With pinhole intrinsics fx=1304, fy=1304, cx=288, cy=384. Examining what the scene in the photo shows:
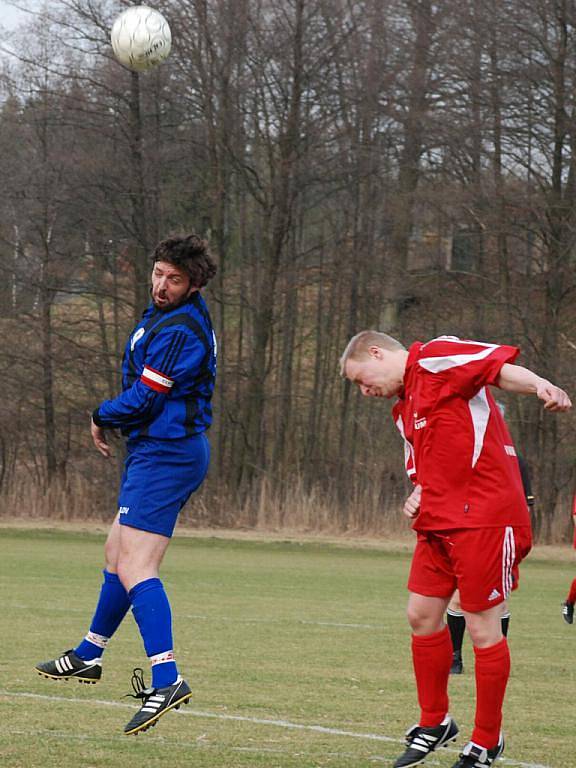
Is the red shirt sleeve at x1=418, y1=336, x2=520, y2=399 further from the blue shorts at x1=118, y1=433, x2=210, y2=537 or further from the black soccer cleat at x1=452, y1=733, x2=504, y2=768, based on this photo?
the black soccer cleat at x1=452, y1=733, x2=504, y2=768

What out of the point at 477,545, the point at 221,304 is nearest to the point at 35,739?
the point at 477,545

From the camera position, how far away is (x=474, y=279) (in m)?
31.1

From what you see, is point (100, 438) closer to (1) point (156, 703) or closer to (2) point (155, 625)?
(2) point (155, 625)

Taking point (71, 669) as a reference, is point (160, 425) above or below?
above

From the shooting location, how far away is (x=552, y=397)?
4.81m

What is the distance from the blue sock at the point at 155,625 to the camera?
17.6 feet

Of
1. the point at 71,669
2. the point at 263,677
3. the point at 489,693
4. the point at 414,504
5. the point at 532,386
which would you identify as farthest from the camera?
the point at 263,677

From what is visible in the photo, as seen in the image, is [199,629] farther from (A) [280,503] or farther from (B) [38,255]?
(B) [38,255]

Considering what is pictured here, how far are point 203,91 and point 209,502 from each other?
10032mm

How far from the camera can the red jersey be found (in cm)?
526

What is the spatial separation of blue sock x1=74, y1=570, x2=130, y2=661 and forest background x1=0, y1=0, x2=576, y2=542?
74.1 feet

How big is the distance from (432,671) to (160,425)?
5.05ft

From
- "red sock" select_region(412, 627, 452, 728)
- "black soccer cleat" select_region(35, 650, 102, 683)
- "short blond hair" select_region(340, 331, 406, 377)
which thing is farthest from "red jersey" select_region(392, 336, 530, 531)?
"black soccer cleat" select_region(35, 650, 102, 683)

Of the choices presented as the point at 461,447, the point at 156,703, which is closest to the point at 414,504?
the point at 461,447
